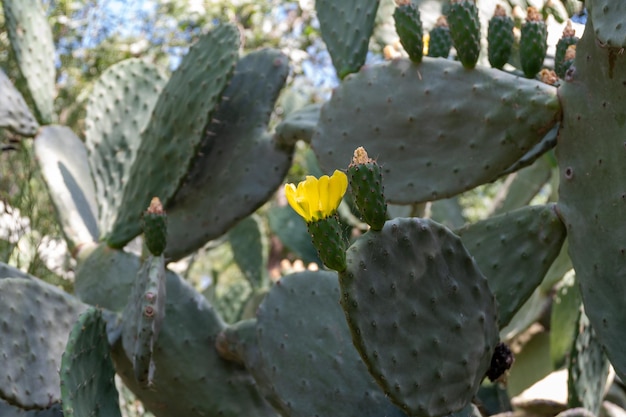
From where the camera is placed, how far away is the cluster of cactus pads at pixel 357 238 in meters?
1.73

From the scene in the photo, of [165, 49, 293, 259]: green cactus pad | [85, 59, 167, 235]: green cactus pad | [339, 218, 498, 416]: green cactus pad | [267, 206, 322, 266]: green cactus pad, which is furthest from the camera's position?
[267, 206, 322, 266]: green cactus pad

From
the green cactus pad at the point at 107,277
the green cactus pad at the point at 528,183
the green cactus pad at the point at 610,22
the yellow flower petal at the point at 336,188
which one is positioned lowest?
the green cactus pad at the point at 528,183

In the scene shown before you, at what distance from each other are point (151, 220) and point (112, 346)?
0.33m

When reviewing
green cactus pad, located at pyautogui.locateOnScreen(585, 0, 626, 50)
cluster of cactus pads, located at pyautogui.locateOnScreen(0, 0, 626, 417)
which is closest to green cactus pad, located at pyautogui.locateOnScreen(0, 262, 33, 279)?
cluster of cactus pads, located at pyautogui.locateOnScreen(0, 0, 626, 417)

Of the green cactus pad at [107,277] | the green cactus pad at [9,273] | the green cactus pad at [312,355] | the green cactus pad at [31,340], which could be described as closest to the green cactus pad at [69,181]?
the green cactus pad at [107,277]

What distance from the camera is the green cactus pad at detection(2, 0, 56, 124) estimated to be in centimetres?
327

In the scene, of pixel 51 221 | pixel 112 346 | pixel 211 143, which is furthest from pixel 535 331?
pixel 51 221

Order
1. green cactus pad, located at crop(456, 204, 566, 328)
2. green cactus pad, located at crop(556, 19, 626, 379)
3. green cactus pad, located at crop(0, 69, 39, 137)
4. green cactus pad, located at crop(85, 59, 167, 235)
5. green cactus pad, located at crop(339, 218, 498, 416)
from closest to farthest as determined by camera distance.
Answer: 1. green cactus pad, located at crop(339, 218, 498, 416)
2. green cactus pad, located at crop(556, 19, 626, 379)
3. green cactus pad, located at crop(456, 204, 566, 328)
4. green cactus pad, located at crop(85, 59, 167, 235)
5. green cactus pad, located at crop(0, 69, 39, 137)

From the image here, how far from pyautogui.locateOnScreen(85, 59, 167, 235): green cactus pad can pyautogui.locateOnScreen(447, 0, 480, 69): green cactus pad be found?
3.96 feet

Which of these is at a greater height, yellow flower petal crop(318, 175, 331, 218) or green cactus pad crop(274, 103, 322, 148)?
yellow flower petal crop(318, 175, 331, 218)

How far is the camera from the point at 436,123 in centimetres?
213

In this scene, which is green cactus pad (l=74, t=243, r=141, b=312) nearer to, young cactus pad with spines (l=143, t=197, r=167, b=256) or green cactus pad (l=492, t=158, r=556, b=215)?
young cactus pad with spines (l=143, t=197, r=167, b=256)

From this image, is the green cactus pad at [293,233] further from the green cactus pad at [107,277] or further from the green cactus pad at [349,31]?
the green cactus pad at [349,31]

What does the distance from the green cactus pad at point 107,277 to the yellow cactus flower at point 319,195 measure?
3.94 feet
